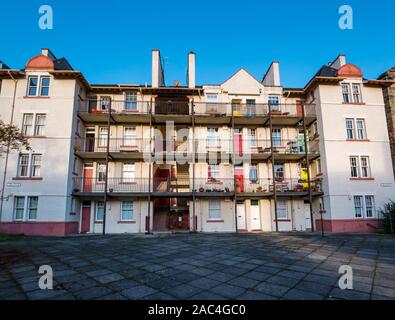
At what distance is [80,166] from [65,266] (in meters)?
12.3

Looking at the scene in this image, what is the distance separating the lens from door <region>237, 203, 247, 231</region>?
55.9ft

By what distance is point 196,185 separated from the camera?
1695cm

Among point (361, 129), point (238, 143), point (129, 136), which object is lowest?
point (238, 143)

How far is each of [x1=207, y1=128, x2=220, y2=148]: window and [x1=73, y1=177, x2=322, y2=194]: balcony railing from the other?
9.54ft

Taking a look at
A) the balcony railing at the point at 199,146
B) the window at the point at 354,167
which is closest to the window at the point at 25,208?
the balcony railing at the point at 199,146

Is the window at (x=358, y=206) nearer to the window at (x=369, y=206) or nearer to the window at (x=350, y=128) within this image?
the window at (x=369, y=206)

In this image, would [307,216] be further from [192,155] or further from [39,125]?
[39,125]

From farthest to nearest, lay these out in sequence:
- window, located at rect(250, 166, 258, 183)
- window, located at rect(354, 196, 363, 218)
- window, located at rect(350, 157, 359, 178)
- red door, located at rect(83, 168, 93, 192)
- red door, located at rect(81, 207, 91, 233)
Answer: window, located at rect(250, 166, 258, 183), red door, located at rect(83, 168, 93, 192), window, located at rect(350, 157, 359, 178), red door, located at rect(81, 207, 91, 233), window, located at rect(354, 196, 363, 218)

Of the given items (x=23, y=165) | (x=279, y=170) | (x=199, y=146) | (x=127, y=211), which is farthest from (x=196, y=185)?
(x=23, y=165)

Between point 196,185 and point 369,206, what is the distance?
13.0 metres

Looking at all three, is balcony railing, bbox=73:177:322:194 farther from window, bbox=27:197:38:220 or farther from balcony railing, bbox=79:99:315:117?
balcony railing, bbox=79:99:315:117

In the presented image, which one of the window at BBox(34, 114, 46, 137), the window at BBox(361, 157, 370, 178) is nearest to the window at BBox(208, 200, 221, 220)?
the window at BBox(361, 157, 370, 178)

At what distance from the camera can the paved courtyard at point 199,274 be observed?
422cm
